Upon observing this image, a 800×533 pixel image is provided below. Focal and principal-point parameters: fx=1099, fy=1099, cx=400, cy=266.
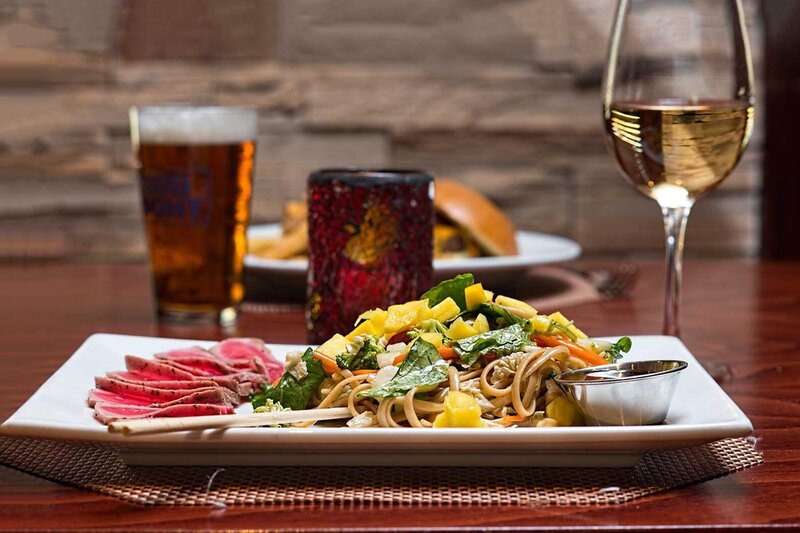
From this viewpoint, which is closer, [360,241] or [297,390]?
[297,390]

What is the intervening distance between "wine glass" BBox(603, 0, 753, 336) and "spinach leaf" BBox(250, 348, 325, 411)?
1.57 ft

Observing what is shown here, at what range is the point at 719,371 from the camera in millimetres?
1172

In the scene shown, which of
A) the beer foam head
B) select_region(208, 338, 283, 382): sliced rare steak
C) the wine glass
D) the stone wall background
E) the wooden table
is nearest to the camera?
the wooden table

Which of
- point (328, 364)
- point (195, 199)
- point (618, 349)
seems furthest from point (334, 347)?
point (195, 199)

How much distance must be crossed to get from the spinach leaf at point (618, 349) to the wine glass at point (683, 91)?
0.27 metres

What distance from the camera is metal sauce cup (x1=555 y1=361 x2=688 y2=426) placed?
2.57 feet

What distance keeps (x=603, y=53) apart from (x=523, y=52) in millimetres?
236

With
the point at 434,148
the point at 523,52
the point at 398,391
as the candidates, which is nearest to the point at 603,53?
the point at 523,52

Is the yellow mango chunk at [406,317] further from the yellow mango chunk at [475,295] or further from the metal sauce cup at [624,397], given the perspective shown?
the metal sauce cup at [624,397]

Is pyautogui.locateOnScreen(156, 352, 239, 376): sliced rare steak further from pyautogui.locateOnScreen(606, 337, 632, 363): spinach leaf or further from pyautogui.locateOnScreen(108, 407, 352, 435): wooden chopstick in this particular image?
pyautogui.locateOnScreen(606, 337, 632, 363): spinach leaf

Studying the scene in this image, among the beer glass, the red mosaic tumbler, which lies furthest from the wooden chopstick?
the beer glass

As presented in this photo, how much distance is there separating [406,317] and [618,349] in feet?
0.62

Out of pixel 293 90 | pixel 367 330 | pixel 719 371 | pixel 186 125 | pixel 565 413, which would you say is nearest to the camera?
pixel 565 413

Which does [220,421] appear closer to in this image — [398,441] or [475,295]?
[398,441]
